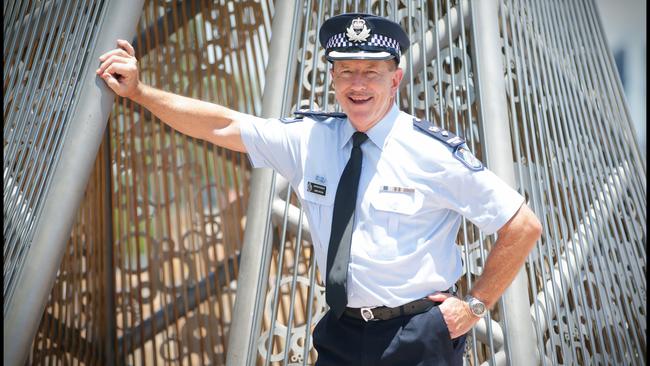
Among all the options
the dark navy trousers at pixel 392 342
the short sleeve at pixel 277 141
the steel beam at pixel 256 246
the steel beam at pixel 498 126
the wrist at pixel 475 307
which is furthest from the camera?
the steel beam at pixel 256 246

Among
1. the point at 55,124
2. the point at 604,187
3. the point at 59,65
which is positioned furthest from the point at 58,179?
the point at 604,187

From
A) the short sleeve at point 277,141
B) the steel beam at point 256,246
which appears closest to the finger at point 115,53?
the short sleeve at point 277,141

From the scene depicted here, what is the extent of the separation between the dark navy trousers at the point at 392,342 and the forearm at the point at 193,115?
0.65 meters

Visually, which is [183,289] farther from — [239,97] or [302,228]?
[302,228]

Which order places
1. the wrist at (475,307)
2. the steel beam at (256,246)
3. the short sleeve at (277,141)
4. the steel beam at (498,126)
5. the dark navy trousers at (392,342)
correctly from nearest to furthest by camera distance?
the dark navy trousers at (392,342) → the wrist at (475,307) → the short sleeve at (277,141) → the steel beam at (498,126) → the steel beam at (256,246)

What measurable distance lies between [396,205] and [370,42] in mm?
458

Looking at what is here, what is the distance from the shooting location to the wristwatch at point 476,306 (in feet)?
6.51

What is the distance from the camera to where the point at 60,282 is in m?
3.90

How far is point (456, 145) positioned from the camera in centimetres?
197

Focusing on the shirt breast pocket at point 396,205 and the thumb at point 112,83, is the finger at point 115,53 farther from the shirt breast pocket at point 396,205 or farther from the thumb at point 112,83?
the shirt breast pocket at point 396,205

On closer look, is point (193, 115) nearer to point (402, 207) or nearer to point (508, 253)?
point (402, 207)

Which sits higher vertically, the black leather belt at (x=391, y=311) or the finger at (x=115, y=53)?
the finger at (x=115, y=53)

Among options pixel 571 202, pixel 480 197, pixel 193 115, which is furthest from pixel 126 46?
pixel 571 202

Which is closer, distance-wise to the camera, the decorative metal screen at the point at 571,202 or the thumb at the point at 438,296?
the thumb at the point at 438,296
